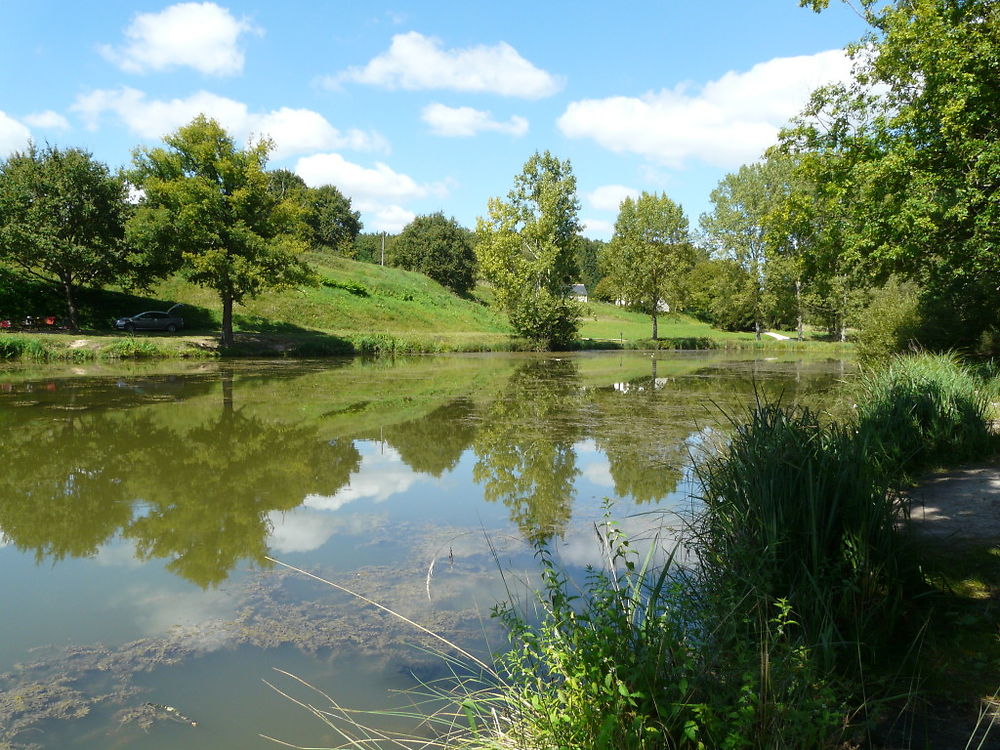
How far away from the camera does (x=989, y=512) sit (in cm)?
566

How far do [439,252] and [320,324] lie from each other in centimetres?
2635

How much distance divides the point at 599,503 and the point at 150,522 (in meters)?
4.62

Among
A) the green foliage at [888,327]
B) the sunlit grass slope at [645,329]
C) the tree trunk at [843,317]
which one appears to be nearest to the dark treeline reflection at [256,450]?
the green foliage at [888,327]

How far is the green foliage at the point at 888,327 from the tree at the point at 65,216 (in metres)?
28.2

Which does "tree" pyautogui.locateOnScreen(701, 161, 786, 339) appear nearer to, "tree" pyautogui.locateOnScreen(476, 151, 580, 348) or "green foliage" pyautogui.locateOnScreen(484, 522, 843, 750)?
"tree" pyautogui.locateOnScreen(476, 151, 580, 348)

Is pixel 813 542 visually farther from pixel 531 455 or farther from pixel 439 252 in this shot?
pixel 439 252

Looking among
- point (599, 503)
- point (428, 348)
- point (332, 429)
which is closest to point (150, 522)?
point (599, 503)

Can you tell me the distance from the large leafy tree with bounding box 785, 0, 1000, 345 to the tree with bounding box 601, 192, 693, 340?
2633cm

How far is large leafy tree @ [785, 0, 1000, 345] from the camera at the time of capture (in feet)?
43.8

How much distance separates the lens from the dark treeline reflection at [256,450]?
6566mm

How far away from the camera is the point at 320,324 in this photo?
39.4 meters

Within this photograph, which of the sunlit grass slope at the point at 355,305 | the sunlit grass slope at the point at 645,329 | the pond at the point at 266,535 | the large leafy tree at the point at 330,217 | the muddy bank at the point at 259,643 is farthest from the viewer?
the large leafy tree at the point at 330,217

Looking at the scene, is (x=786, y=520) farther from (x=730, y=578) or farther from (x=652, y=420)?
(x=652, y=420)

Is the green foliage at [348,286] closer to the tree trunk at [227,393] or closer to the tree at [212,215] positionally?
the tree at [212,215]
